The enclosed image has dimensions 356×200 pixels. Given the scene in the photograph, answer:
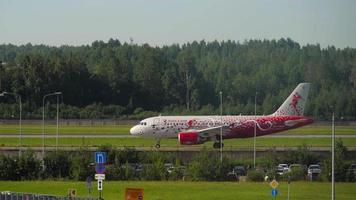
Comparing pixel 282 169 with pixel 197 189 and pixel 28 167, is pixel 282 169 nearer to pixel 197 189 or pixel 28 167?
pixel 197 189

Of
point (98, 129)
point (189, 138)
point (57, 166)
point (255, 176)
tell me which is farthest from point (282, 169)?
point (98, 129)

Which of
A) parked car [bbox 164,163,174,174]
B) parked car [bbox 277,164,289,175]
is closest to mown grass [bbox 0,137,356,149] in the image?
parked car [bbox 277,164,289,175]

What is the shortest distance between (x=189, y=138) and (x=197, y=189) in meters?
30.2

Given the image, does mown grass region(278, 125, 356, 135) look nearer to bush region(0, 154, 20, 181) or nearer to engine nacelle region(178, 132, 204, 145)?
engine nacelle region(178, 132, 204, 145)

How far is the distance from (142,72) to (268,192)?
91.7 m

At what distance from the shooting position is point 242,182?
5719 centimetres

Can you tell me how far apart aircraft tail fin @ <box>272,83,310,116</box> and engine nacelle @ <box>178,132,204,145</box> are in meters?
8.84

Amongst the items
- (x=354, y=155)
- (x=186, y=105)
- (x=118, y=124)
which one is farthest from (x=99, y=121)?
(x=354, y=155)

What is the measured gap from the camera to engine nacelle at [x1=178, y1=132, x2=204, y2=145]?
266 feet

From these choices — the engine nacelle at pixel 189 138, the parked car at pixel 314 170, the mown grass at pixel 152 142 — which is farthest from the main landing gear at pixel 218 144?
the parked car at pixel 314 170

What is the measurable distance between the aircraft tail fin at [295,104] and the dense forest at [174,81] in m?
4.69

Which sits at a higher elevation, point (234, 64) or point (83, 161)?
point (234, 64)

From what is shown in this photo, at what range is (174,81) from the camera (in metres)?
140

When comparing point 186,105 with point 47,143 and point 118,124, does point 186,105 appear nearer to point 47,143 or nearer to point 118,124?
point 118,124
